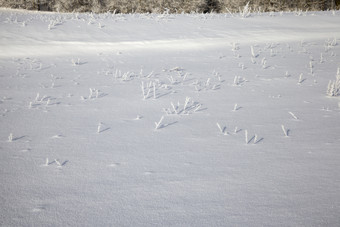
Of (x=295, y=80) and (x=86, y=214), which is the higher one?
(x=295, y=80)

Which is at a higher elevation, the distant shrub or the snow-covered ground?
the distant shrub

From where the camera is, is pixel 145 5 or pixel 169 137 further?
pixel 145 5

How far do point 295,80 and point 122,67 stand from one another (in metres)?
3.43

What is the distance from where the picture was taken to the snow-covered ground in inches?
78.8

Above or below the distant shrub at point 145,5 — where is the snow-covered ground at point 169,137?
below

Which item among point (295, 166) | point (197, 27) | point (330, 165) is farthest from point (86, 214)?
point (197, 27)

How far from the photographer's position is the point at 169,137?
321 cm

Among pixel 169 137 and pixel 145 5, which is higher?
pixel 145 5

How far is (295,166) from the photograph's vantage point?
101 inches

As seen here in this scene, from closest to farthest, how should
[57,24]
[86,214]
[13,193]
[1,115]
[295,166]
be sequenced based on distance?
[86,214] → [13,193] → [295,166] → [1,115] → [57,24]

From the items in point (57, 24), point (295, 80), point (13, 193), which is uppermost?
point (57, 24)

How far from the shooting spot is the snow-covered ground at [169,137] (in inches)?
78.8

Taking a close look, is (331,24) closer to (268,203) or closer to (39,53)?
(39,53)

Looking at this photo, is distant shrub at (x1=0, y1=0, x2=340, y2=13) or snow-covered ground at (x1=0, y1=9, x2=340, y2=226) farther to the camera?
distant shrub at (x1=0, y1=0, x2=340, y2=13)
